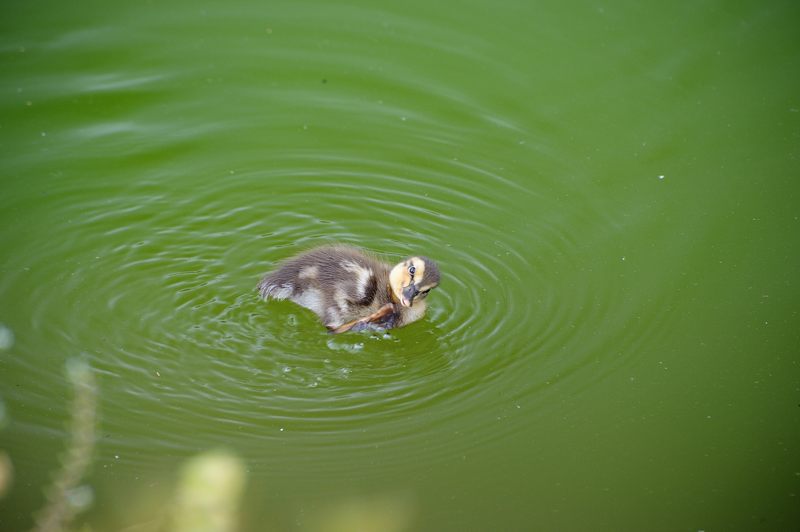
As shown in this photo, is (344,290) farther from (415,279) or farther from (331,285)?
(415,279)

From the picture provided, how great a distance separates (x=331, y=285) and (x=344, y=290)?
6 centimetres

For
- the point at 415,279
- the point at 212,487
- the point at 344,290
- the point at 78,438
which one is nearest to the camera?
the point at 78,438

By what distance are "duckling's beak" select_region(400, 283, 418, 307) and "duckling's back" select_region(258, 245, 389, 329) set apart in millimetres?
234

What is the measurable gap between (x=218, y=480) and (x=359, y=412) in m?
0.61

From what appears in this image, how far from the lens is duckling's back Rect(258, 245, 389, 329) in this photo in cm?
452

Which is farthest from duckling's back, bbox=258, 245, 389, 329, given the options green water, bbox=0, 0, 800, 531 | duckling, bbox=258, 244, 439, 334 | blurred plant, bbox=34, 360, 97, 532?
blurred plant, bbox=34, 360, 97, 532

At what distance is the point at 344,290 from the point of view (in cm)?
451

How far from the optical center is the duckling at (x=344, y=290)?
4512 mm

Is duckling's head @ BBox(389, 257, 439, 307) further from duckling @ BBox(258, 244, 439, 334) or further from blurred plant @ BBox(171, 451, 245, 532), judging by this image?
blurred plant @ BBox(171, 451, 245, 532)

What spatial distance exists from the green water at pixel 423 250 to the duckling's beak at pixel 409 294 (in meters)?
0.20

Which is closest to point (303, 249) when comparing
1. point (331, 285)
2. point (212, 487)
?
point (331, 285)

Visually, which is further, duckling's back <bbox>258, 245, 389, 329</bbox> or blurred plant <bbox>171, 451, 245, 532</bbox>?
duckling's back <bbox>258, 245, 389, 329</bbox>

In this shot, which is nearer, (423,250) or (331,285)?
(331,285)

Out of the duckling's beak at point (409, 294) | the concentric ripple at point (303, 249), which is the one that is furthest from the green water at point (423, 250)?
the duckling's beak at point (409, 294)
